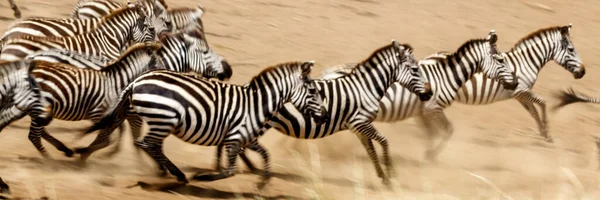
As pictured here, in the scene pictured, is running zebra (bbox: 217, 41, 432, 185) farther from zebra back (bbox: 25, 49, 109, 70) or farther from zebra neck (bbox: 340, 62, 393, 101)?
zebra back (bbox: 25, 49, 109, 70)

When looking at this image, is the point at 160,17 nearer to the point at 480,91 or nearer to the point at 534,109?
the point at 480,91

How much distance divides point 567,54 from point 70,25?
17.7 ft

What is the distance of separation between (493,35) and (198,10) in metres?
3.39

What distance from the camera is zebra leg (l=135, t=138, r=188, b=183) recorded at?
9.30 meters

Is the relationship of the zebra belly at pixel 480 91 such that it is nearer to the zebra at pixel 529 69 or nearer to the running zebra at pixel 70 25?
the zebra at pixel 529 69

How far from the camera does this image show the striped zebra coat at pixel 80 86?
941cm

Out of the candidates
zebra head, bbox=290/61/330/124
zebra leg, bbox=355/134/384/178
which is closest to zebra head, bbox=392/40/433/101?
zebra leg, bbox=355/134/384/178

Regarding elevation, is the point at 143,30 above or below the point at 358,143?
above

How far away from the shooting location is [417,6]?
60.8 feet

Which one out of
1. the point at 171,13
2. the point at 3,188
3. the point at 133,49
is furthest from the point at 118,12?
the point at 3,188

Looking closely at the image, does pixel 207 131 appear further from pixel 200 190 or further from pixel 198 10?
pixel 198 10

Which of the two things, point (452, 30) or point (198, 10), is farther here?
point (452, 30)

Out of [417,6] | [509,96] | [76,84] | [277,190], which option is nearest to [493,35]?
[509,96]

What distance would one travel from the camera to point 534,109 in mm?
12523
